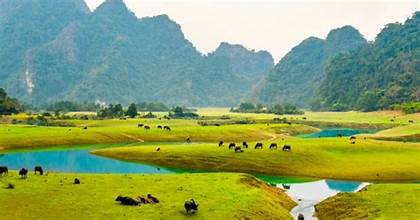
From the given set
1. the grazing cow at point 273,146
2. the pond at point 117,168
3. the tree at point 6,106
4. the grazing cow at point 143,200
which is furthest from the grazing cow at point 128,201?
the tree at point 6,106

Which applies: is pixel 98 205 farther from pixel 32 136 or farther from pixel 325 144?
pixel 32 136

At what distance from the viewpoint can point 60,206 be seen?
96.5 feet

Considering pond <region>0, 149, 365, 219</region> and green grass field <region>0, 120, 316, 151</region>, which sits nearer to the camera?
pond <region>0, 149, 365, 219</region>

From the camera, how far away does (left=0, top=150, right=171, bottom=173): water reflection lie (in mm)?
55156

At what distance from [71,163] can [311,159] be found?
27.5 metres

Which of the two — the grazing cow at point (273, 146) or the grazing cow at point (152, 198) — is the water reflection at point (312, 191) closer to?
the grazing cow at point (152, 198)

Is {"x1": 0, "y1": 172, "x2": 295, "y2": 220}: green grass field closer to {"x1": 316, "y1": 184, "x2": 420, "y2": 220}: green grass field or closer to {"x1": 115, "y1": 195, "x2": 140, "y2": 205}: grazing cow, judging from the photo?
{"x1": 115, "y1": 195, "x2": 140, "y2": 205}: grazing cow

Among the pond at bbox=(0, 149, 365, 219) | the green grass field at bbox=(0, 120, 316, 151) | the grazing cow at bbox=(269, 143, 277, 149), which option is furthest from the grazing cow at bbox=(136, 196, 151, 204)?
the green grass field at bbox=(0, 120, 316, 151)

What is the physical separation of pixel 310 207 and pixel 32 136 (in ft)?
176

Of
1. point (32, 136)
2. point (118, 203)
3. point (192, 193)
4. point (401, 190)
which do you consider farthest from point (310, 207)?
point (32, 136)

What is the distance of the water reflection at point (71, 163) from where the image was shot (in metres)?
55.2

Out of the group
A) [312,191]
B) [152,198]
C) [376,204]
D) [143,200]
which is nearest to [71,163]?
[312,191]

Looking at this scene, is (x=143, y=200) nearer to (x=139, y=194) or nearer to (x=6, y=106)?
(x=139, y=194)

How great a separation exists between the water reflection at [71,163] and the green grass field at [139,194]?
13879 millimetres
